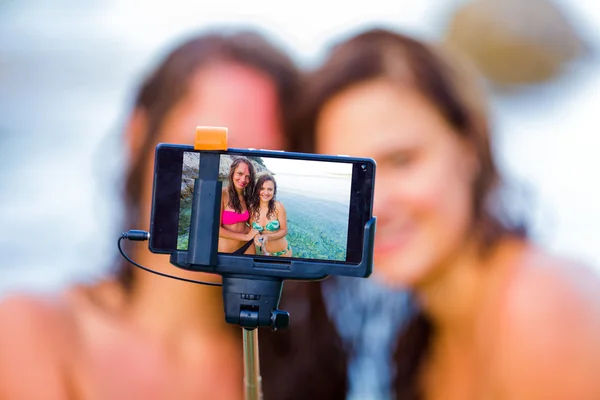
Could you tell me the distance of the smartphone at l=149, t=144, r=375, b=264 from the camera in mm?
1016

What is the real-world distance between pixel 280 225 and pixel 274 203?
0.11 ft

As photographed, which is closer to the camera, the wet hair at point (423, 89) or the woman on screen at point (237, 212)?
the woman on screen at point (237, 212)

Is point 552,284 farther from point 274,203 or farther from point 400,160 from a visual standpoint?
point 274,203

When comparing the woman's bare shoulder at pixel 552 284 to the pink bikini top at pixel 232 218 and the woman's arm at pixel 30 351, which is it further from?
the woman's arm at pixel 30 351

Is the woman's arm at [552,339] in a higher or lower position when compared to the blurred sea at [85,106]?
lower

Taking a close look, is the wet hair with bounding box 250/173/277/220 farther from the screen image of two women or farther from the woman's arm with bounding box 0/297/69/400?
the woman's arm with bounding box 0/297/69/400

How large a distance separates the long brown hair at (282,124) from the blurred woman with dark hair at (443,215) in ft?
0.23

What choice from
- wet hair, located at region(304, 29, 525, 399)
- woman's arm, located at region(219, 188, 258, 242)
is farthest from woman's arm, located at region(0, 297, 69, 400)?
woman's arm, located at region(219, 188, 258, 242)

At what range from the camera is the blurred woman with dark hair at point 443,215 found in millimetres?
1666

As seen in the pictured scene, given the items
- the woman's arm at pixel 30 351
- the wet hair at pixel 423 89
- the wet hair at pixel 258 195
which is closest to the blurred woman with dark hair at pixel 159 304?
the woman's arm at pixel 30 351

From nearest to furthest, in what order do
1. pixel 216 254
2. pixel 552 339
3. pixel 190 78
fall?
pixel 216 254 → pixel 552 339 → pixel 190 78

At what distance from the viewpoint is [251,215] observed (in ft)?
3.41

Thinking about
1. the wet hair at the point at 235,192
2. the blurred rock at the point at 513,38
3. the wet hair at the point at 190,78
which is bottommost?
the wet hair at the point at 235,192

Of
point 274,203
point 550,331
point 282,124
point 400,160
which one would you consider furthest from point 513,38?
point 274,203
